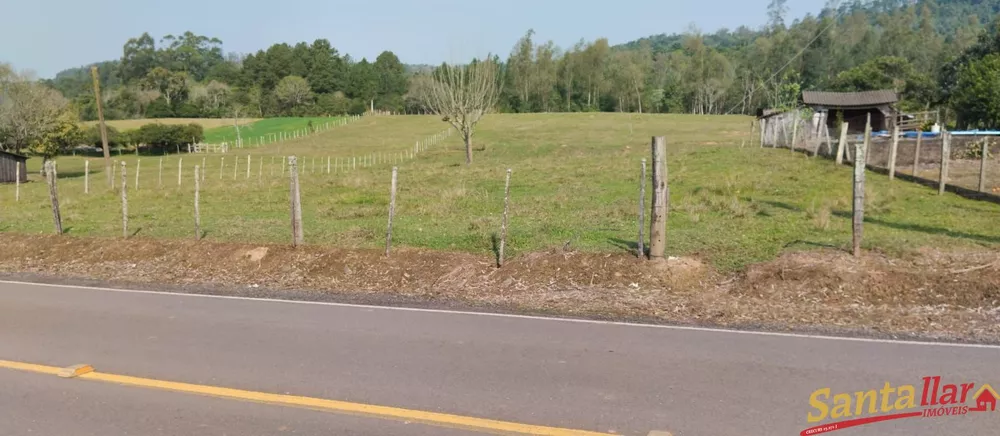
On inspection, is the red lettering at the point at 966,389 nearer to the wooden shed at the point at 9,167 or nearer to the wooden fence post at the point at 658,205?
the wooden fence post at the point at 658,205

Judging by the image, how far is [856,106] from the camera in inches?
1895

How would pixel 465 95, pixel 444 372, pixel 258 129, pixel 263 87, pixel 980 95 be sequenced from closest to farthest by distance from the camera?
1. pixel 444 372
2. pixel 465 95
3. pixel 980 95
4. pixel 258 129
5. pixel 263 87

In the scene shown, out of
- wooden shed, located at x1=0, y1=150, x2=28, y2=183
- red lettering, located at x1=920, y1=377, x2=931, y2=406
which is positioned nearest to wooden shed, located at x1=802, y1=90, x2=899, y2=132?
red lettering, located at x1=920, y1=377, x2=931, y2=406

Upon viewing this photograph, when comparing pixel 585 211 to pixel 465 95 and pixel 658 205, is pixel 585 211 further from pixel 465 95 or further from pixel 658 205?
pixel 465 95

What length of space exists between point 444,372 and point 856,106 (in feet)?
159

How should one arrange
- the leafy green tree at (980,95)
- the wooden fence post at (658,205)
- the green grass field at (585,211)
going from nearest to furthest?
the wooden fence post at (658,205)
the green grass field at (585,211)
the leafy green tree at (980,95)

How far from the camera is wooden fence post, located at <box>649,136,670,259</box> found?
10.7 metres

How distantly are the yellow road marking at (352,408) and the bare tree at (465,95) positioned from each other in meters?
39.5

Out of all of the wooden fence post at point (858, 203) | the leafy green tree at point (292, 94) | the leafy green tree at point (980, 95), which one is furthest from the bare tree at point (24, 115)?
the leafy green tree at point (292, 94)

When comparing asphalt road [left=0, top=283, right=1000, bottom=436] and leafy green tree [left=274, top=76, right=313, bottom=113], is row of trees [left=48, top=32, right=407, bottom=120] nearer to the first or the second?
leafy green tree [left=274, top=76, right=313, bottom=113]

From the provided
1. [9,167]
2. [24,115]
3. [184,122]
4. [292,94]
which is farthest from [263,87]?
[9,167]

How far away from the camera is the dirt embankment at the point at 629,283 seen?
335 inches

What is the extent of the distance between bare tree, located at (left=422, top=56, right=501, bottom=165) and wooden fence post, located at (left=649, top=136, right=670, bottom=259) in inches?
1380

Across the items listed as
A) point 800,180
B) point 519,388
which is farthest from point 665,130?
point 519,388
